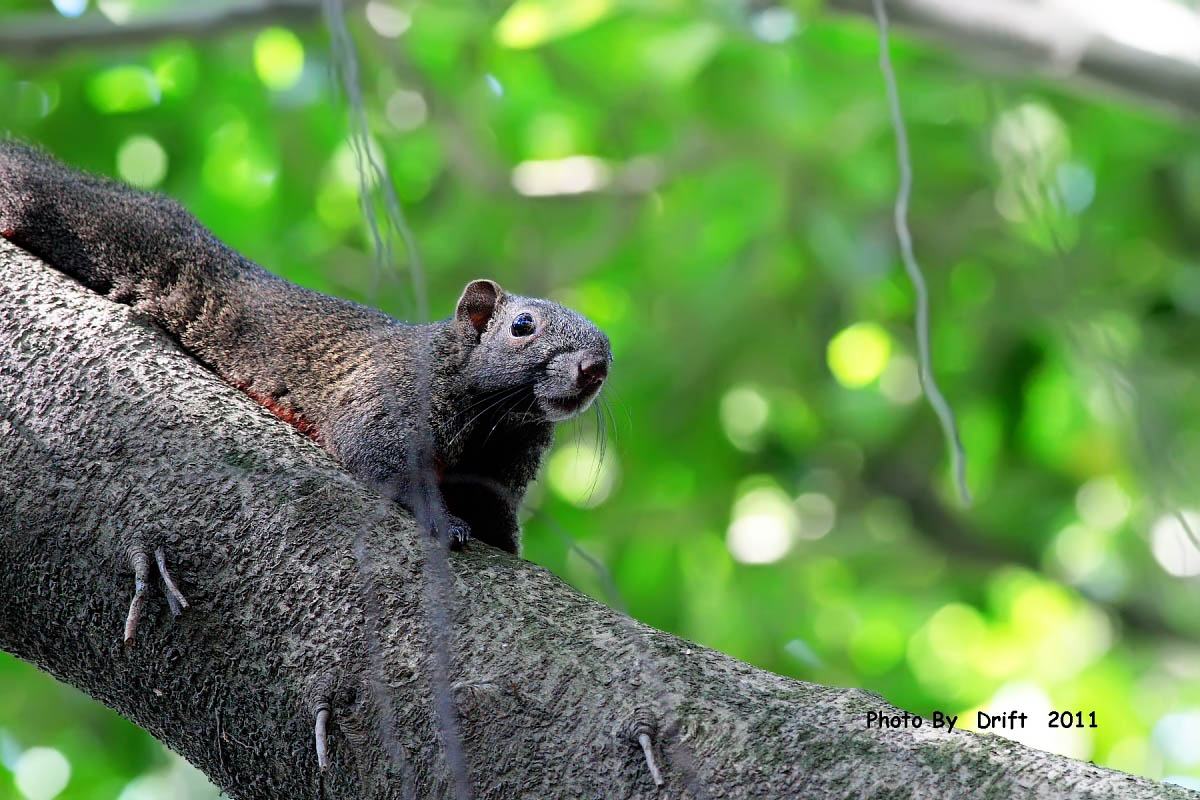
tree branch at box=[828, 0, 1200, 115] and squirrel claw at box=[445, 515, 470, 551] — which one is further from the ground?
tree branch at box=[828, 0, 1200, 115]

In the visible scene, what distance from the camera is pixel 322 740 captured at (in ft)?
7.22

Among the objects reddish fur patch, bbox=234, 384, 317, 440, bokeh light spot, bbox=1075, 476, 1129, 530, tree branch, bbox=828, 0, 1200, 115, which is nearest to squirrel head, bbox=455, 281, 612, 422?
reddish fur patch, bbox=234, 384, 317, 440

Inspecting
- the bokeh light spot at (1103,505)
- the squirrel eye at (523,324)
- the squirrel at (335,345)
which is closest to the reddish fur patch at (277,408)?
the squirrel at (335,345)

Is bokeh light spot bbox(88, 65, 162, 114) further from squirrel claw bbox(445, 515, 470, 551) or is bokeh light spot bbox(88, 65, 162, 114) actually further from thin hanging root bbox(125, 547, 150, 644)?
thin hanging root bbox(125, 547, 150, 644)

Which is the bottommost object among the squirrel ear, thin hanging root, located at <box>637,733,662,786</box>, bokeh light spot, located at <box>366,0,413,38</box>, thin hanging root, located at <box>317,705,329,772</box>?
thin hanging root, located at <box>317,705,329,772</box>

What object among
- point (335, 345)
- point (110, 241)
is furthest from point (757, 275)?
point (110, 241)

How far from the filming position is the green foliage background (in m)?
6.28

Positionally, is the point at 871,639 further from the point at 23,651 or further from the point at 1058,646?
the point at 23,651

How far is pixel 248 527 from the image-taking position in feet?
7.98

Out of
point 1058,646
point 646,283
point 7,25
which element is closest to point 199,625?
point 7,25

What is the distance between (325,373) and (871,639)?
4850 mm

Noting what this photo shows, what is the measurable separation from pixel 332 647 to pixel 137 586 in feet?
1.32

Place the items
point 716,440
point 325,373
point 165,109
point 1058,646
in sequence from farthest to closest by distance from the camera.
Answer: point 1058,646 < point 716,440 < point 165,109 < point 325,373

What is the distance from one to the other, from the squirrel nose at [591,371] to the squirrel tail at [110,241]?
4.10 feet
